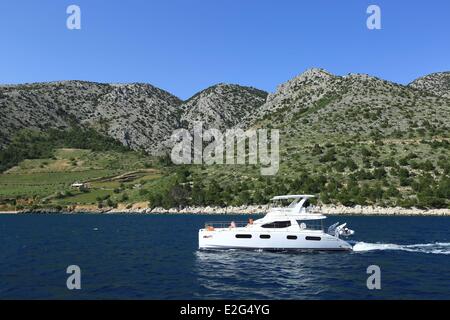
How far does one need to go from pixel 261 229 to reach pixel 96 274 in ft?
70.8

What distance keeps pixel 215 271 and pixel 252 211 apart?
111106 millimetres

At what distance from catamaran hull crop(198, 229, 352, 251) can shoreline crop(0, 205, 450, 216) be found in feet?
297

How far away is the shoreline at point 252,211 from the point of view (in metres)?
140

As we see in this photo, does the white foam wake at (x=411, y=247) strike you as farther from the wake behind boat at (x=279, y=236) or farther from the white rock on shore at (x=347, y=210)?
the white rock on shore at (x=347, y=210)

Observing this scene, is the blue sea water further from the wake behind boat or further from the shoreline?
the shoreline

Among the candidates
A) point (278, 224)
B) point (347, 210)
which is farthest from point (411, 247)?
point (347, 210)

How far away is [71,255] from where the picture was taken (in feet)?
183

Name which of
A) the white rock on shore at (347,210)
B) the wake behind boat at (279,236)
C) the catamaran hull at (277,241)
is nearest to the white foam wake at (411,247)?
the catamaran hull at (277,241)

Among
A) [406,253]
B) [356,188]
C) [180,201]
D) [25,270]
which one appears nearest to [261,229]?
[406,253]

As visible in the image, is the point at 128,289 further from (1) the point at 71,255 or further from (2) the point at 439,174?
(2) the point at 439,174

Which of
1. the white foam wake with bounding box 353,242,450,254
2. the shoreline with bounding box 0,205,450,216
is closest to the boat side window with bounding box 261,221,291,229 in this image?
the white foam wake with bounding box 353,242,450,254

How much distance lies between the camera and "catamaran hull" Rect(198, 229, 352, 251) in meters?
55.5

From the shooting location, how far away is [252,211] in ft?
505
